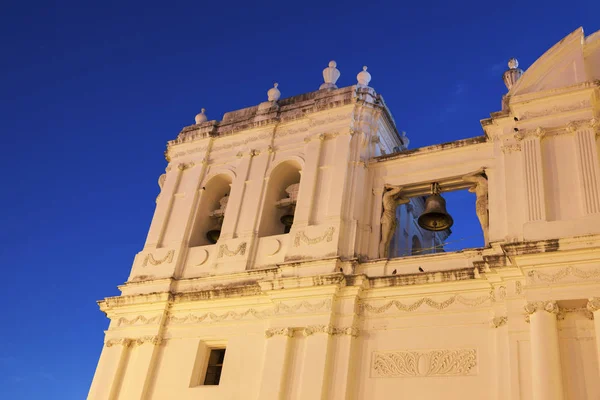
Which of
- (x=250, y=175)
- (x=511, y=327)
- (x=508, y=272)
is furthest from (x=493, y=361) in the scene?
(x=250, y=175)

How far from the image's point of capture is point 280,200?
17.6 m

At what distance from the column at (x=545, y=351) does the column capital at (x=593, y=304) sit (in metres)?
0.53

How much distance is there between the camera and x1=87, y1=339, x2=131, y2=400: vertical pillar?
51.5 ft

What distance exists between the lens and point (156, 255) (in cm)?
1742

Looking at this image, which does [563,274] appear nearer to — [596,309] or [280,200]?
[596,309]

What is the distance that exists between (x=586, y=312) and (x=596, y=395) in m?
1.44

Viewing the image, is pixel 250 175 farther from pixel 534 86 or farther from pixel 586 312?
pixel 586 312

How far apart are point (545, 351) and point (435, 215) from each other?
476cm

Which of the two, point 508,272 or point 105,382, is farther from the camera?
point 105,382

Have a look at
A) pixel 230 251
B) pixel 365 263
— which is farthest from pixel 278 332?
pixel 230 251

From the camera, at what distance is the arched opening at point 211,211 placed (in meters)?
17.9

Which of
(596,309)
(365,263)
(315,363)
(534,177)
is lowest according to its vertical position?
(315,363)

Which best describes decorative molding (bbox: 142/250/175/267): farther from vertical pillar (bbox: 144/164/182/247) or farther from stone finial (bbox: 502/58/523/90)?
stone finial (bbox: 502/58/523/90)

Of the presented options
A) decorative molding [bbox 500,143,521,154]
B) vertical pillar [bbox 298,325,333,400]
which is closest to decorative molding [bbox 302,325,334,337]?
vertical pillar [bbox 298,325,333,400]
